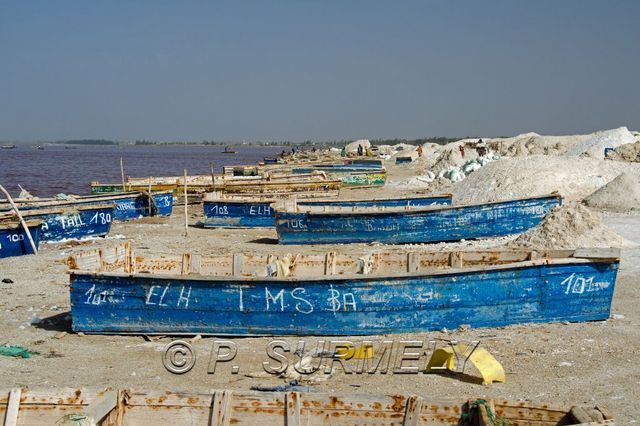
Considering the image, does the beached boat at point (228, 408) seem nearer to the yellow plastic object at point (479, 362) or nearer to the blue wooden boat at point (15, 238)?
the yellow plastic object at point (479, 362)

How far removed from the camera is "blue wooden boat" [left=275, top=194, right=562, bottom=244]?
1995cm

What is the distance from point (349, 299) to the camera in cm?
1105

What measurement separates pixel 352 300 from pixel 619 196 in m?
15.8

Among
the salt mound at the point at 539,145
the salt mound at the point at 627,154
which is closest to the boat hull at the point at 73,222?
the salt mound at the point at 627,154

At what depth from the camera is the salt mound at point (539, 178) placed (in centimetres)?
2638

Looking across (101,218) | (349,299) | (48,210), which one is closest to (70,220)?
(48,210)

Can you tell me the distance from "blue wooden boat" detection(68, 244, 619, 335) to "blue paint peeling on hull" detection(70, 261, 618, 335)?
16mm

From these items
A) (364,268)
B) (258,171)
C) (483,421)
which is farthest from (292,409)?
(258,171)

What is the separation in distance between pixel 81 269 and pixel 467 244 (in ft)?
36.6

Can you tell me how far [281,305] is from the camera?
1112 centimetres

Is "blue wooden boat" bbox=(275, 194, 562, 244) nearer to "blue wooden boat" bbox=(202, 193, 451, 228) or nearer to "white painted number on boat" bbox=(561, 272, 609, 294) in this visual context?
"blue wooden boat" bbox=(202, 193, 451, 228)

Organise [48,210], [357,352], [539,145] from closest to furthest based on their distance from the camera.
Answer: [357,352] → [48,210] → [539,145]

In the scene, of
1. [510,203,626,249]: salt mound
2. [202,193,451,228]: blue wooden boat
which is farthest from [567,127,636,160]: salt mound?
[510,203,626,249]: salt mound

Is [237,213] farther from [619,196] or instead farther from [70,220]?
[619,196]
